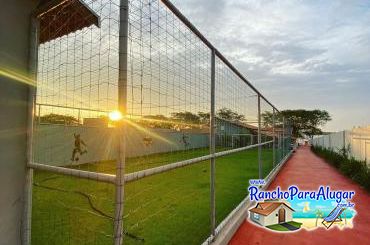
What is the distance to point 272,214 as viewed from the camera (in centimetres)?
426

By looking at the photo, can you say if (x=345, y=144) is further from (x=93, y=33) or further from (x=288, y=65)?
(x=93, y=33)

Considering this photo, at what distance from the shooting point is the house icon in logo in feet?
13.9

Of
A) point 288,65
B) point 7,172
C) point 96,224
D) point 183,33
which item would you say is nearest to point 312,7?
point 183,33

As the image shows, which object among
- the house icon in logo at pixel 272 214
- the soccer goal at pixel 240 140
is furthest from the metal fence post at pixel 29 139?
the soccer goal at pixel 240 140

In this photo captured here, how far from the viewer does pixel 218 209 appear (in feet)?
15.6

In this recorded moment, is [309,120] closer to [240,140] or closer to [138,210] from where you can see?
[240,140]

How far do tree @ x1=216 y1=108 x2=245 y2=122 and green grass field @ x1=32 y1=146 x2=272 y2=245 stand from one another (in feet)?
2.26

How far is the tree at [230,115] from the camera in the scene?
14.1 ft

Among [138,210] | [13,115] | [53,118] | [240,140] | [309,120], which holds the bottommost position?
[138,210]

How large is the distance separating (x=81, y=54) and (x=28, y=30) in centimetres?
68

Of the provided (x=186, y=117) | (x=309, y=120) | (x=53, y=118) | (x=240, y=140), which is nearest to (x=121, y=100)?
(x=186, y=117)

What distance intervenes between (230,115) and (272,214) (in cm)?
153

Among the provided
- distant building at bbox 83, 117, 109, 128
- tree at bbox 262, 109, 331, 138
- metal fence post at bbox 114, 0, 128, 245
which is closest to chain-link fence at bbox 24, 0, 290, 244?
metal fence post at bbox 114, 0, 128, 245

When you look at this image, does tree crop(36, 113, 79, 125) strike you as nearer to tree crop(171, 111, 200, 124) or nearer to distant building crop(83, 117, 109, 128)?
distant building crop(83, 117, 109, 128)
